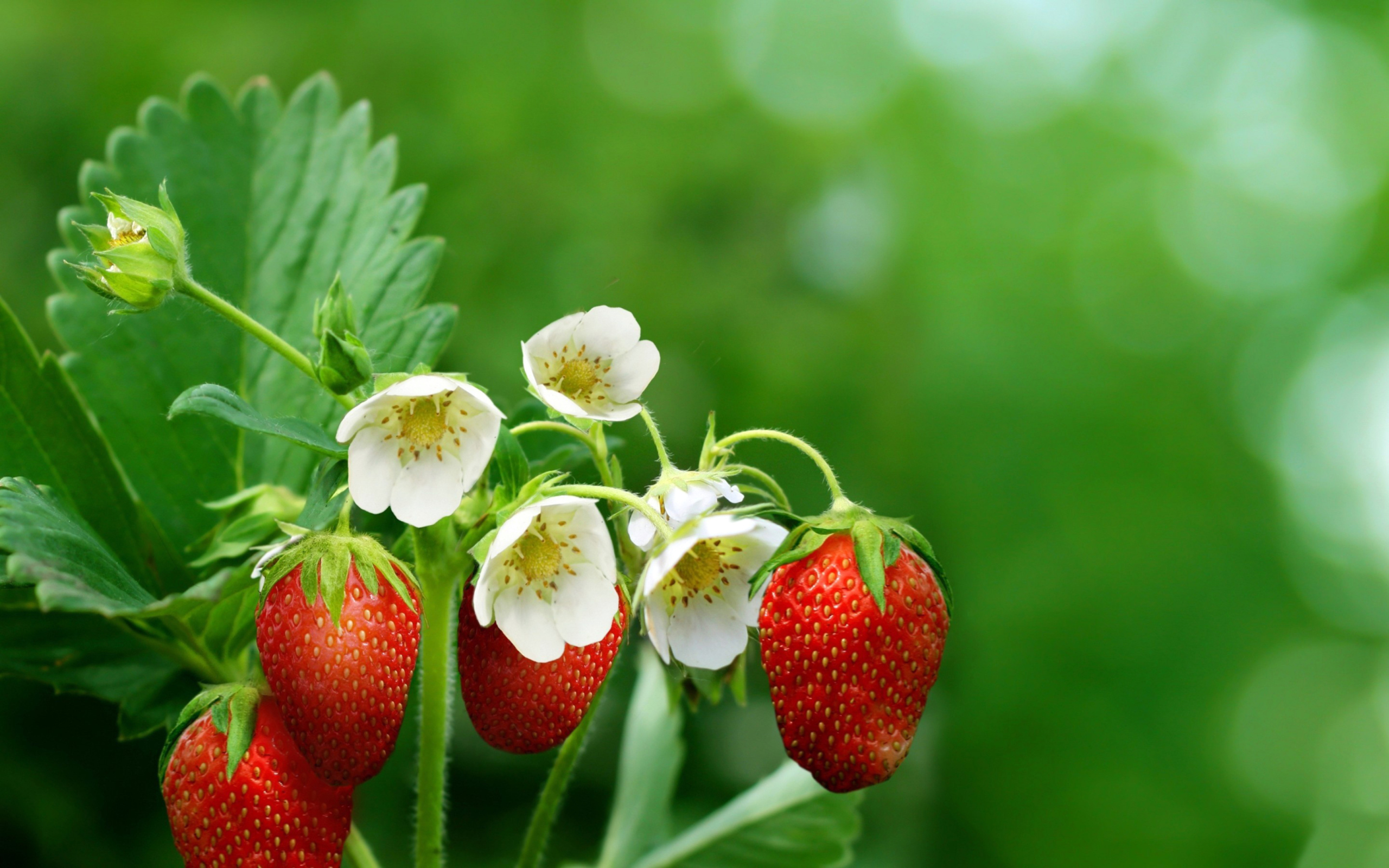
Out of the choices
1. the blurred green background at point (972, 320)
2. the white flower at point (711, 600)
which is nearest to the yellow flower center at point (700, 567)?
the white flower at point (711, 600)

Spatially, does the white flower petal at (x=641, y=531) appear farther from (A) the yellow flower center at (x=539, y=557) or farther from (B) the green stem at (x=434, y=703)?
(B) the green stem at (x=434, y=703)

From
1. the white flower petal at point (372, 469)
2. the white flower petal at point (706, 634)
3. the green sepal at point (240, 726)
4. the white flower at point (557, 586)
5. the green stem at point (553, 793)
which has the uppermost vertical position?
the white flower petal at point (372, 469)

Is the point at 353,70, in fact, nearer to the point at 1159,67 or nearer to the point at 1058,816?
the point at 1058,816

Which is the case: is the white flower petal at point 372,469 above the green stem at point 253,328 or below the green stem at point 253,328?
below

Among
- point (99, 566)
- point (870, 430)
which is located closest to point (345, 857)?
point (99, 566)

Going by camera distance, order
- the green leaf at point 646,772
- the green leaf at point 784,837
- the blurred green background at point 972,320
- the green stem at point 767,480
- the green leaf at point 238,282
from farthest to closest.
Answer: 1. the blurred green background at point 972,320
2. the green leaf at point 646,772
3. the green leaf at point 784,837
4. the green leaf at point 238,282
5. the green stem at point 767,480
